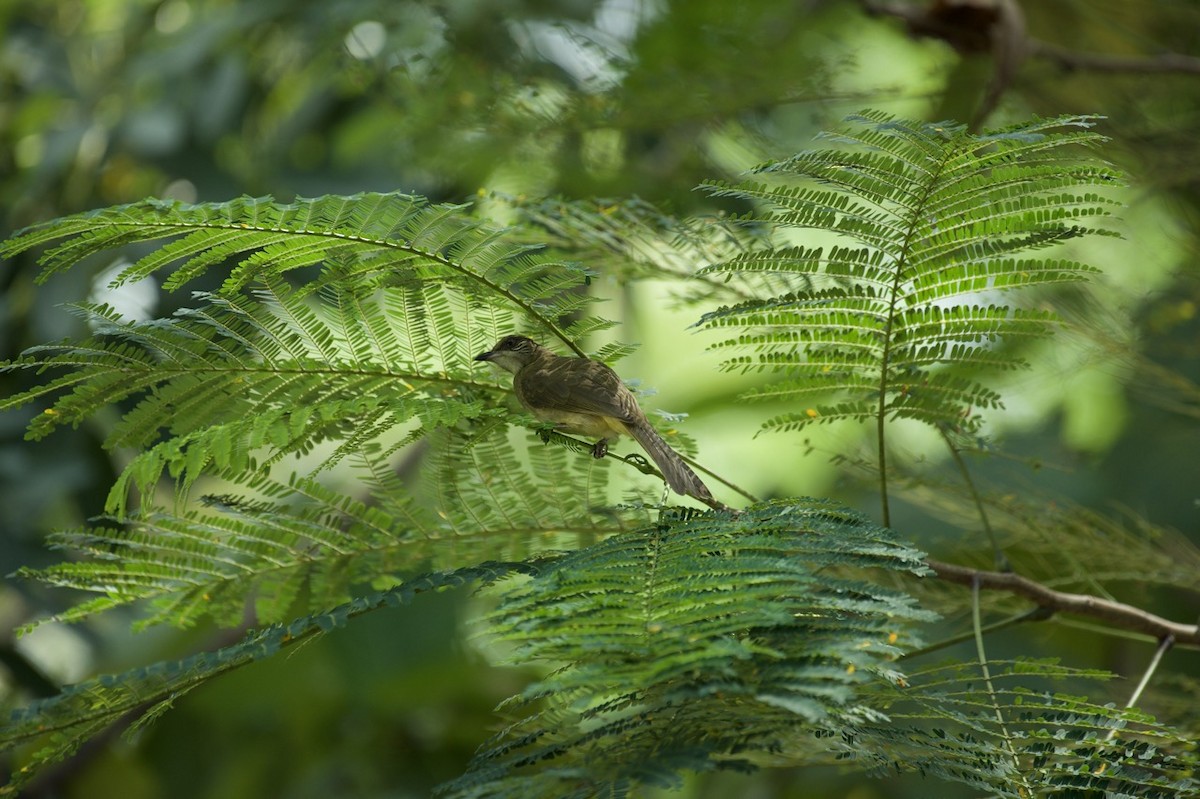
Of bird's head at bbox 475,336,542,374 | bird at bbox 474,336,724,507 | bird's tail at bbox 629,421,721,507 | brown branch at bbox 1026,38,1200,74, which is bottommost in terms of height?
bird's tail at bbox 629,421,721,507

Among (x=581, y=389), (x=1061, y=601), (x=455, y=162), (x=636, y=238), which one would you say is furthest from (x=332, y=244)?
(x=455, y=162)

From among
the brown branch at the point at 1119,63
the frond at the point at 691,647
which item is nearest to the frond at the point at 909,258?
the frond at the point at 691,647

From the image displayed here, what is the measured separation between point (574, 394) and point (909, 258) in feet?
2.69

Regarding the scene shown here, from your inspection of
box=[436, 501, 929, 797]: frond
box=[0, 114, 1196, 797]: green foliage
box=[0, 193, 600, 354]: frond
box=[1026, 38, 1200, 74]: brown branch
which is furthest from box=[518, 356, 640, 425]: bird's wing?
box=[1026, 38, 1200, 74]: brown branch

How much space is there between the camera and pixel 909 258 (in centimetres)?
194

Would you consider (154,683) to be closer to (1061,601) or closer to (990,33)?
(1061,601)

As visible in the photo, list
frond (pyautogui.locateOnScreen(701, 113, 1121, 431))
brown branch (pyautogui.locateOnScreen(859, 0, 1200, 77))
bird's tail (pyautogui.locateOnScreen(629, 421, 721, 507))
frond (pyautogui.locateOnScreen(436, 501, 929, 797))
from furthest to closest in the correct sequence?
brown branch (pyautogui.locateOnScreen(859, 0, 1200, 77))
bird's tail (pyautogui.locateOnScreen(629, 421, 721, 507))
frond (pyautogui.locateOnScreen(701, 113, 1121, 431))
frond (pyautogui.locateOnScreen(436, 501, 929, 797))

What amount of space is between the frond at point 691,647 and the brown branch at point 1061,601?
1.63ft

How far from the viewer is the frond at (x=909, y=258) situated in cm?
177

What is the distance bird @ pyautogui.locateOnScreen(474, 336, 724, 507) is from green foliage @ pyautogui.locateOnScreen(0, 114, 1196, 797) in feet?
0.33

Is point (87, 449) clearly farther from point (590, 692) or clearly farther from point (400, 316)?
point (590, 692)

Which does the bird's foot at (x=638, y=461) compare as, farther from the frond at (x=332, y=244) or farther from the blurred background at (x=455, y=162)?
the blurred background at (x=455, y=162)

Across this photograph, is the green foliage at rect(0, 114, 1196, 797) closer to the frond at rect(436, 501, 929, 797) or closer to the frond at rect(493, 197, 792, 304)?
the frond at rect(436, 501, 929, 797)

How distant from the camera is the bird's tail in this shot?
209 cm
